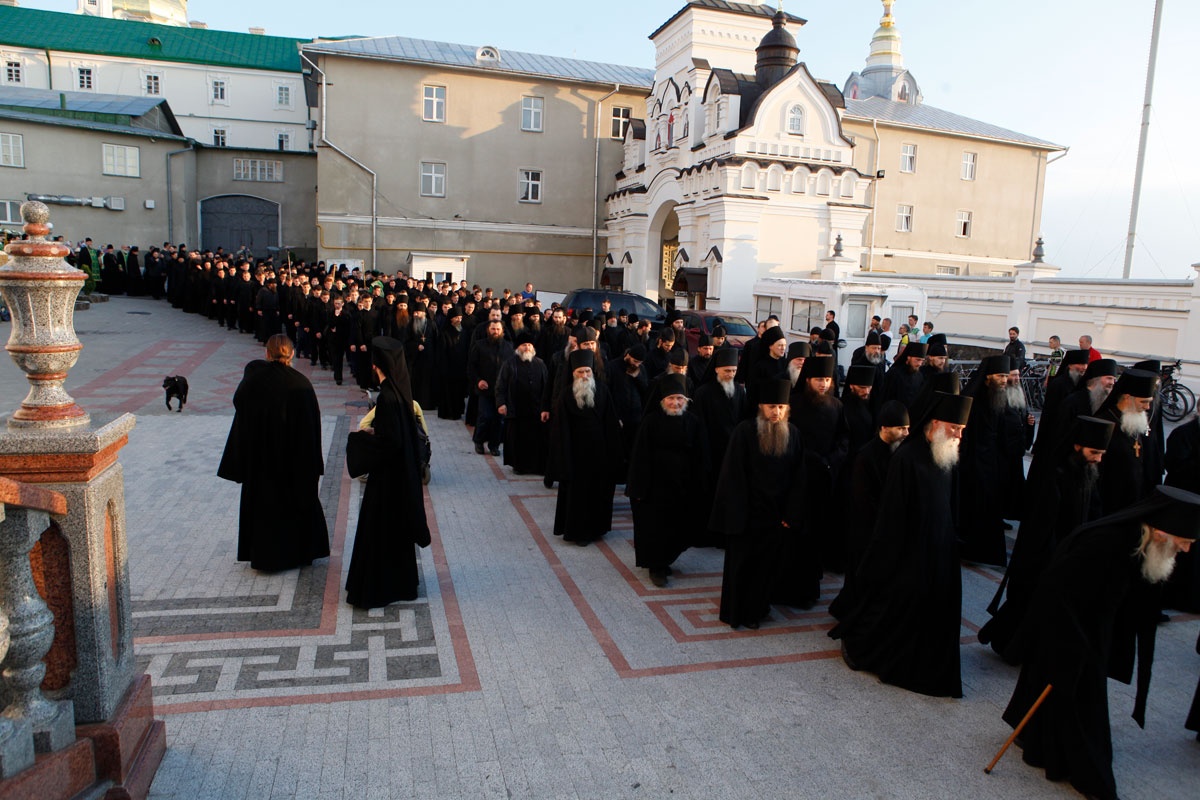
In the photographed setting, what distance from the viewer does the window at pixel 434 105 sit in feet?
97.0

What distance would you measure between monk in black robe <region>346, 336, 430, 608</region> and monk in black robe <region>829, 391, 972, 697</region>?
3.13 metres

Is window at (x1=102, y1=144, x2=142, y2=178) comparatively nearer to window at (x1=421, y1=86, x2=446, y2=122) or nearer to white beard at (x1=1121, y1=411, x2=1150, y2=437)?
window at (x1=421, y1=86, x2=446, y2=122)

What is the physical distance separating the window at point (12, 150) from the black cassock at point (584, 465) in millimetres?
31433

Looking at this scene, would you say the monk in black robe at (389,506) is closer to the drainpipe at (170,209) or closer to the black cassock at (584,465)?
the black cassock at (584,465)

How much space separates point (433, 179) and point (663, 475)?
25.9m

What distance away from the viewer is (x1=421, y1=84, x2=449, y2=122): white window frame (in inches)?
1163

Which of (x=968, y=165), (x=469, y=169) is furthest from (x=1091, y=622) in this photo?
(x=968, y=165)

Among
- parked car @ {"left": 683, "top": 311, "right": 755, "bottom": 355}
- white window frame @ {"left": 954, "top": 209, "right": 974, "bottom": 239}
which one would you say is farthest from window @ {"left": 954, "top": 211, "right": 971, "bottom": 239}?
parked car @ {"left": 683, "top": 311, "right": 755, "bottom": 355}

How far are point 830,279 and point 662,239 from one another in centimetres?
Answer: 918

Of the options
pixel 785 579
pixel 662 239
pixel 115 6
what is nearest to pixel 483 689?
pixel 785 579

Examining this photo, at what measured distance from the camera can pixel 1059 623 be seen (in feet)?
13.2

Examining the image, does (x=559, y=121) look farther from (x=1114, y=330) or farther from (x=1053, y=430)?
(x=1053, y=430)

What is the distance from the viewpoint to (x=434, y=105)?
1171 inches

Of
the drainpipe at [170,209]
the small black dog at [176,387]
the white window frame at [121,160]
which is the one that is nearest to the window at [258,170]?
the drainpipe at [170,209]
